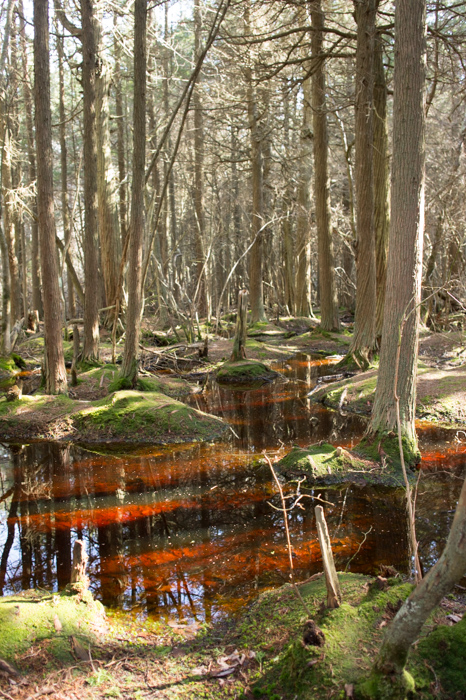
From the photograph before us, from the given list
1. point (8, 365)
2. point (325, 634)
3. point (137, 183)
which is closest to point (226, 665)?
point (325, 634)

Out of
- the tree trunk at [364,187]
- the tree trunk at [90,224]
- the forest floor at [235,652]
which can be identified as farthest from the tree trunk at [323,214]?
the forest floor at [235,652]

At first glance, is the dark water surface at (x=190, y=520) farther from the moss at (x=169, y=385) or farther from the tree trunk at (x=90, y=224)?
the tree trunk at (x=90, y=224)

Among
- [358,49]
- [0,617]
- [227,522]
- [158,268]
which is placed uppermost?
[358,49]

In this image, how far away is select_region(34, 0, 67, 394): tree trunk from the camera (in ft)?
27.5

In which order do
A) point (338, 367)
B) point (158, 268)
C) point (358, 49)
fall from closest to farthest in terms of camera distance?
point (358, 49) < point (338, 367) < point (158, 268)

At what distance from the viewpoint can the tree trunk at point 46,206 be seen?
8375 millimetres

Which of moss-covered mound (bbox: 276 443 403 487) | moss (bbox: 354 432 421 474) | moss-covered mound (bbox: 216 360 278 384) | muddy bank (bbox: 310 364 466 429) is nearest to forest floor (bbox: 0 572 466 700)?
moss-covered mound (bbox: 276 443 403 487)

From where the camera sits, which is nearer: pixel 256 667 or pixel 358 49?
pixel 256 667

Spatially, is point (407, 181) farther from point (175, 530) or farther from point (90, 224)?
point (90, 224)

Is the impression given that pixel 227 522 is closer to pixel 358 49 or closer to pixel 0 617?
pixel 0 617

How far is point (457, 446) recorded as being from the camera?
6.99 m

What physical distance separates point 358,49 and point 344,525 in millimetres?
8911

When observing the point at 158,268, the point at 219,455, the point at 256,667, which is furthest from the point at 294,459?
the point at 158,268

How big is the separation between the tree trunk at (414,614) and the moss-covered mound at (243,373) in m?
10.1
